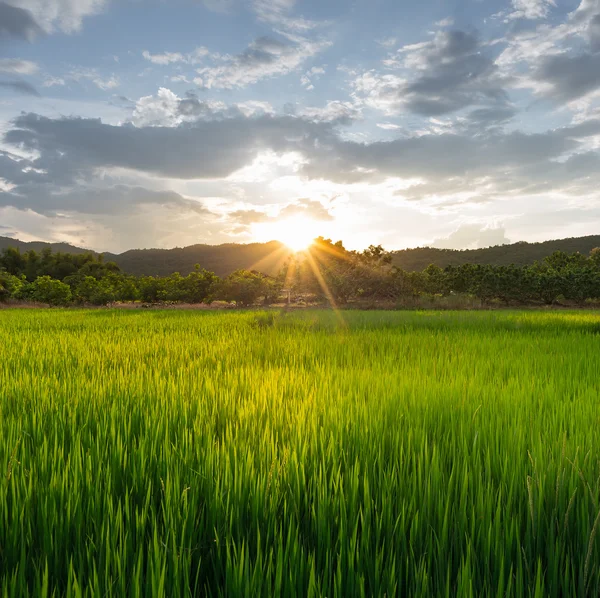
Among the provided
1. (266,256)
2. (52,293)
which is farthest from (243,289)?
(266,256)

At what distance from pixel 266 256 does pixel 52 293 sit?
82495 mm

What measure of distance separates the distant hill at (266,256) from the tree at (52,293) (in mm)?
27484

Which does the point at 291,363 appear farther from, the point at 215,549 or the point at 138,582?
the point at 138,582

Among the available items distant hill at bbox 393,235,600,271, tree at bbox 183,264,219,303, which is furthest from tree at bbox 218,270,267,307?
distant hill at bbox 393,235,600,271

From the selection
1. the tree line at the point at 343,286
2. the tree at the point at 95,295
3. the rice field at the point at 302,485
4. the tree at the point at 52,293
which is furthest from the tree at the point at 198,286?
the rice field at the point at 302,485

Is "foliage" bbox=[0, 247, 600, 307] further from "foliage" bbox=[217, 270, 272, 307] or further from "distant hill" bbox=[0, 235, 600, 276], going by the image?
"distant hill" bbox=[0, 235, 600, 276]

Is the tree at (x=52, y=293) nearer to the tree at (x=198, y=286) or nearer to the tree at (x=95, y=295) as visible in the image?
the tree at (x=95, y=295)

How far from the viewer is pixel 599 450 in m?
2.18

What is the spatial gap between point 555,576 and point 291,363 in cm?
387

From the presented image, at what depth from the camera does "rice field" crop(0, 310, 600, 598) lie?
1194 mm

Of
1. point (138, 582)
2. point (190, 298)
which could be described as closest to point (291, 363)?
point (138, 582)

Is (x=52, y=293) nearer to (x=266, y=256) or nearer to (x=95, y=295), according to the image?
(x=95, y=295)

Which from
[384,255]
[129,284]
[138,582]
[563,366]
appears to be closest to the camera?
[138,582]

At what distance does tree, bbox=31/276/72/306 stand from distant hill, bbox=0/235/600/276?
27484mm
